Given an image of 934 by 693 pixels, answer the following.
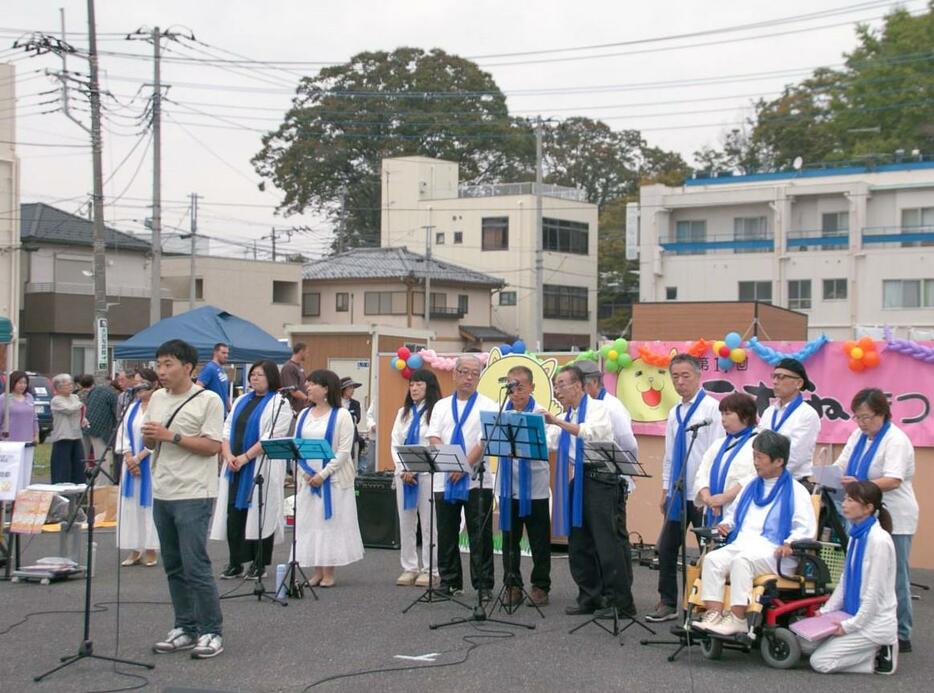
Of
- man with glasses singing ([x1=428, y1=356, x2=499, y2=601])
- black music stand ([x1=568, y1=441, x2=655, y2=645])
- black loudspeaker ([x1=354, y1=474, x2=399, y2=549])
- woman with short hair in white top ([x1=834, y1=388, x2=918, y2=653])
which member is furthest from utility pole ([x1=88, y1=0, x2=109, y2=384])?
woman with short hair in white top ([x1=834, y1=388, x2=918, y2=653])

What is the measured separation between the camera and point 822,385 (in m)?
11.3

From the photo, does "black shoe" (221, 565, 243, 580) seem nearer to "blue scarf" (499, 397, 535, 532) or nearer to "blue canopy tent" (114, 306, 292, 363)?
"blue scarf" (499, 397, 535, 532)

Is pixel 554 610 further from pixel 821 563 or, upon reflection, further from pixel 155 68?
pixel 155 68

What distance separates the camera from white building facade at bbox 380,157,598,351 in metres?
52.1

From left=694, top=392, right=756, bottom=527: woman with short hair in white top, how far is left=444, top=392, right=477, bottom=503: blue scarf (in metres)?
2.03

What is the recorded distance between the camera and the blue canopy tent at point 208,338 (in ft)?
57.4

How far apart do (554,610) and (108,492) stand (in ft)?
22.7

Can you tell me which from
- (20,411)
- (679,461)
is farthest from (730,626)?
(20,411)

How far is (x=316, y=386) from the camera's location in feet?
32.4

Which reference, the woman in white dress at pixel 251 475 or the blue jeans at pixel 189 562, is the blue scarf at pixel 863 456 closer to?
the blue jeans at pixel 189 562

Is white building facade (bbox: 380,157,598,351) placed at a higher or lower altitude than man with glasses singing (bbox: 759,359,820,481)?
higher

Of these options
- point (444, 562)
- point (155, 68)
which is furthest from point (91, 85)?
point (444, 562)

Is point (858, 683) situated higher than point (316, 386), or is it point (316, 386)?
point (316, 386)

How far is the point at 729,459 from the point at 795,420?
69cm
